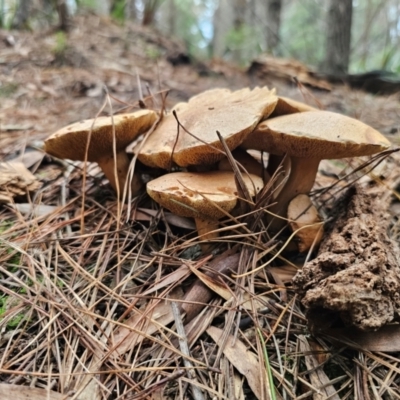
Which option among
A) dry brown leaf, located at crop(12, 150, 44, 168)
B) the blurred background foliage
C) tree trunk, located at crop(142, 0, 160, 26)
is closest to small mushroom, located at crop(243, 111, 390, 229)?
dry brown leaf, located at crop(12, 150, 44, 168)

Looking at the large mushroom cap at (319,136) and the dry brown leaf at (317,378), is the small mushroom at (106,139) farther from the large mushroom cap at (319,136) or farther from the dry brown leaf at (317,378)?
the dry brown leaf at (317,378)

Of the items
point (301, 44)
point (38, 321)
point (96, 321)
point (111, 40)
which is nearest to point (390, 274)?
point (96, 321)

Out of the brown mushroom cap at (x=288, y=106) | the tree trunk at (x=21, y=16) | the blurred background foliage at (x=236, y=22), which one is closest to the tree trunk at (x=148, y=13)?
the blurred background foliage at (x=236, y=22)

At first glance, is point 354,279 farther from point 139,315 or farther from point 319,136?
point 139,315

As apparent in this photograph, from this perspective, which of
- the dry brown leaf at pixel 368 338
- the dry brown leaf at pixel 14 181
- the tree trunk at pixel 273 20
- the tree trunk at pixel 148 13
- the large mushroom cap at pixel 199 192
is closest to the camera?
the dry brown leaf at pixel 368 338

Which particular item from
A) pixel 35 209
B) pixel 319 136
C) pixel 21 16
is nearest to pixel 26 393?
pixel 35 209

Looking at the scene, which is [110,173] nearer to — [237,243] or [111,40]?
[237,243]
